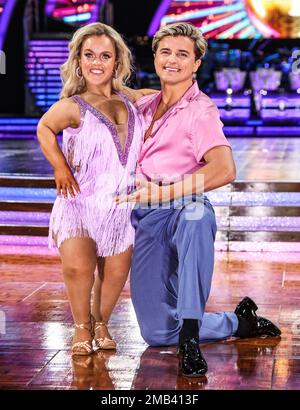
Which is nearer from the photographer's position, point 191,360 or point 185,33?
point 191,360

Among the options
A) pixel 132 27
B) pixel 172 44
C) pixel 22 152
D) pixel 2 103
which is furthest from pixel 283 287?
pixel 132 27

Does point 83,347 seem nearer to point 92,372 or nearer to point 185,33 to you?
point 92,372

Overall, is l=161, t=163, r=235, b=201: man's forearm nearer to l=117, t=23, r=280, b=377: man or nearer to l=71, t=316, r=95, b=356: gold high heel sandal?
l=117, t=23, r=280, b=377: man

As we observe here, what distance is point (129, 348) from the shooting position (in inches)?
160

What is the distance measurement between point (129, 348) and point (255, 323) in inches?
23.5

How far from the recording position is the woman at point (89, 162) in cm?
387

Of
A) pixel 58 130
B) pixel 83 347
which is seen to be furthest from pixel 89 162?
pixel 83 347

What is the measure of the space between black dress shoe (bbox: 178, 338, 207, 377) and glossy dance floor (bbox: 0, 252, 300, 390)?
0.14 ft

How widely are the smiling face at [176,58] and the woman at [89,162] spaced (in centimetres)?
17

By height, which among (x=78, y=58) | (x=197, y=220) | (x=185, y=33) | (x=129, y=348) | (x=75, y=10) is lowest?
(x=129, y=348)

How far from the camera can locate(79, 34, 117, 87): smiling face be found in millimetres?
3885

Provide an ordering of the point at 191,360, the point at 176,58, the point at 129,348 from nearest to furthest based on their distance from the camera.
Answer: the point at 191,360 → the point at 176,58 → the point at 129,348

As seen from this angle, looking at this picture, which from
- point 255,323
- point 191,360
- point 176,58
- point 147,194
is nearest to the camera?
point 191,360

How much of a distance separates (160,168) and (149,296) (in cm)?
55
